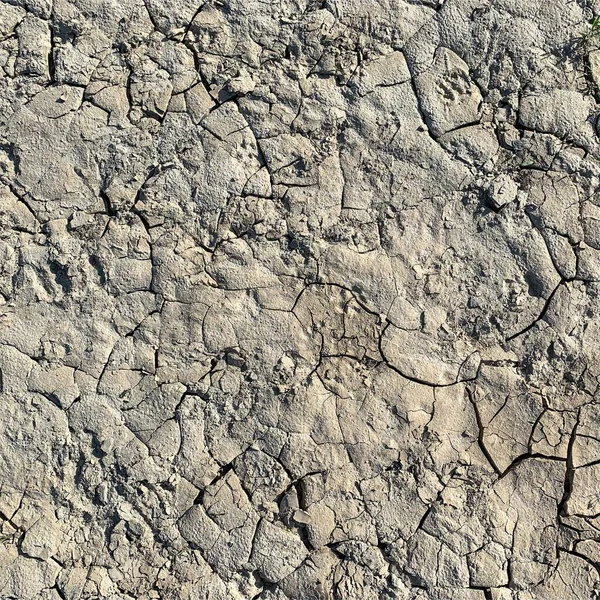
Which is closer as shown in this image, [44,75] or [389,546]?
[389,546]

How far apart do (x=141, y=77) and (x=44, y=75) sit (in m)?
0.39

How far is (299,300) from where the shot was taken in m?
2.62

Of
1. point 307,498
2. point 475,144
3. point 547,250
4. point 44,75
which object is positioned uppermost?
point 475,144

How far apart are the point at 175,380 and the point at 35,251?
0.75 meters

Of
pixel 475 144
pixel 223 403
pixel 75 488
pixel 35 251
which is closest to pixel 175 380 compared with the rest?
pixel 223 403

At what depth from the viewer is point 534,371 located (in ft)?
8.41

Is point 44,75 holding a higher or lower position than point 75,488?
higher

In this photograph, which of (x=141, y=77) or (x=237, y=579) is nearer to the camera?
(x=237, y=579)

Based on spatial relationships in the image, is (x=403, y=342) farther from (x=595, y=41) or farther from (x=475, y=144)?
(x=595, y=41)

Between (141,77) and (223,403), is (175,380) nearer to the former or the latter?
(223,403)

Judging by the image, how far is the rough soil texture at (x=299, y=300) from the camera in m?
2.52

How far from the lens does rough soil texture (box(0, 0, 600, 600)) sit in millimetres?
2521

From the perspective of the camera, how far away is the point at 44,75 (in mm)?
2736

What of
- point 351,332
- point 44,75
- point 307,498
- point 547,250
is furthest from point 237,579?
point 44,75
